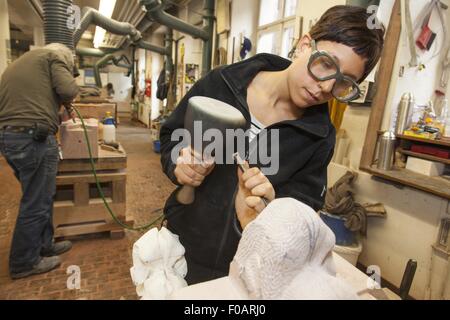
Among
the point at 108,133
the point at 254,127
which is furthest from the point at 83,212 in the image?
the point at 254,127

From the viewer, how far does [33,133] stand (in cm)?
200

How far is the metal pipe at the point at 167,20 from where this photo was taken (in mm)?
4301

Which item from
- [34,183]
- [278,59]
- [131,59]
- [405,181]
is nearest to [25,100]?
[34,183]

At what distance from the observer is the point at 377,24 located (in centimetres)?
92

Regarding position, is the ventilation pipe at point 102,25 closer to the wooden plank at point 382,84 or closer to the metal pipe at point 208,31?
the metal pipe at point 208,31

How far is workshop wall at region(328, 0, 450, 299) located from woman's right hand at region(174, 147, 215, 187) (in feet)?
5.73

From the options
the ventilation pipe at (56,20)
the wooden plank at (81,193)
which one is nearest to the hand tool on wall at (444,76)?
the wooden plank at (81,193)

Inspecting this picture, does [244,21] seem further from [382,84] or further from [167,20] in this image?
[382,84]

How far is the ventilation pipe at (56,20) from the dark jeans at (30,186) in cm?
116

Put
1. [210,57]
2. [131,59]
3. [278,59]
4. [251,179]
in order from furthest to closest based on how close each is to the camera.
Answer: [131,59] → [210,57] → [278,59] → [251,179]

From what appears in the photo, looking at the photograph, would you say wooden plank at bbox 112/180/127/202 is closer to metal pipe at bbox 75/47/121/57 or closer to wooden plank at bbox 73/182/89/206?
wooden plank at bbox 73/182/89/206

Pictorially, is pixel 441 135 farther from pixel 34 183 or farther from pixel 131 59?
pixel 131 59
